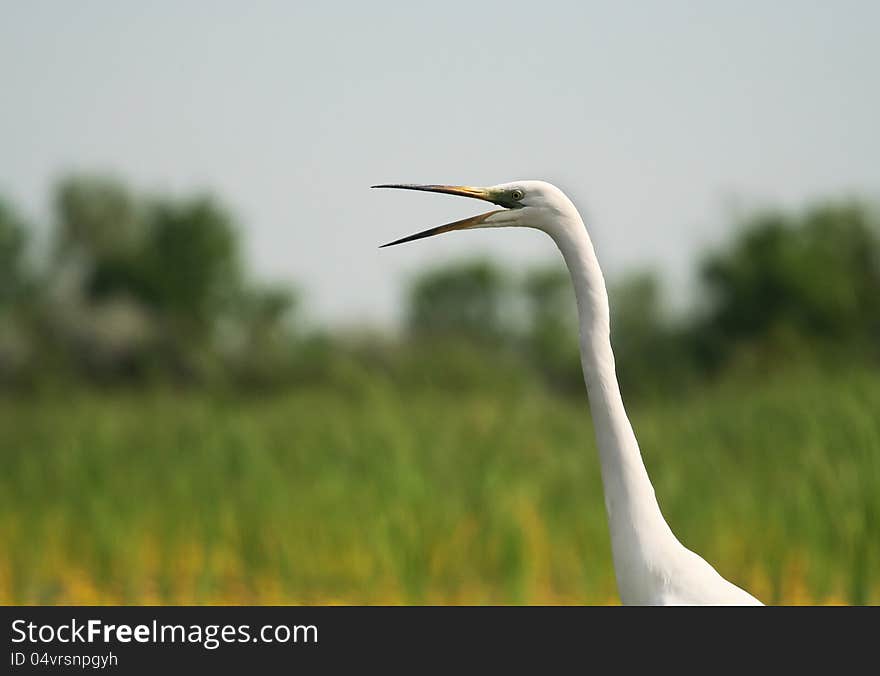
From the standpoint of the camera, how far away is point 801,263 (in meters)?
16.8

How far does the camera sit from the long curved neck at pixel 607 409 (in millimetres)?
1693

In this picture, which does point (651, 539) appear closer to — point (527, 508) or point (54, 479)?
point (527, 508)

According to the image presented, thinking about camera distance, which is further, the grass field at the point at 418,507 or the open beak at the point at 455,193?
the grass field at the point at 418,507

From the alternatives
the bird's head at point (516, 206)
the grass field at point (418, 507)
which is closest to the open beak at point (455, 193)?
the bird's head at point (516, 206)

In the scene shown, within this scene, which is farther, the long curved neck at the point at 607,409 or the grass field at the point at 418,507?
the grass field at the point at 418,507

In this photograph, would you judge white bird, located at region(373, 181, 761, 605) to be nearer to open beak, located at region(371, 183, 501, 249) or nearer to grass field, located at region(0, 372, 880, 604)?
open beak, located at region(371, 183, 501, 249)

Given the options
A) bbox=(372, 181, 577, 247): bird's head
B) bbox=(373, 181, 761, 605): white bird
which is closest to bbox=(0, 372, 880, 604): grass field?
bbox=(373, 181, 761, 605): white bird

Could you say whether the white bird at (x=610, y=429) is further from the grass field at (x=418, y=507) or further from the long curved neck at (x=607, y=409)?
the grass field at (x=418, y=507)

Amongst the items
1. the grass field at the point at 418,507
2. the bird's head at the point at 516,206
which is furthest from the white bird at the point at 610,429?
the grass field at the point at 418,507

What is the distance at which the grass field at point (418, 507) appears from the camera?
4207 mm

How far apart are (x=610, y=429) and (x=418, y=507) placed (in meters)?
3.21

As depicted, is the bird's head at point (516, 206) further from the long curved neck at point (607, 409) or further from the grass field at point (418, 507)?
the grass field at point (418, 507)

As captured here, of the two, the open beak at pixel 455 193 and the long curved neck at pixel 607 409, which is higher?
the open beak at pixel 455 193

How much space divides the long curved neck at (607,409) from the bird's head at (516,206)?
26mm
